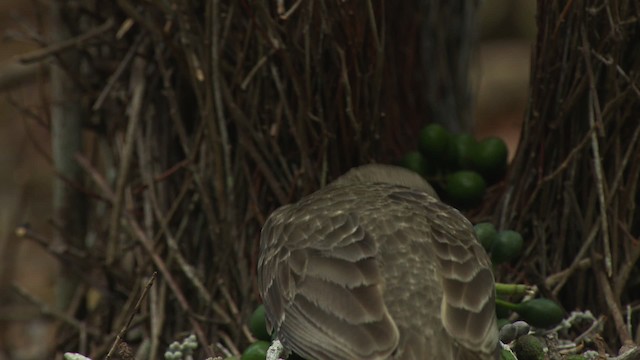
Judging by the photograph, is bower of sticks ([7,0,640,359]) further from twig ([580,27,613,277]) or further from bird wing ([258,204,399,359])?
bird wing ([258,204,399,359])

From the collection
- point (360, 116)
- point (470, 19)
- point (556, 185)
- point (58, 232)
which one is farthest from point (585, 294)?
point (58, 232)

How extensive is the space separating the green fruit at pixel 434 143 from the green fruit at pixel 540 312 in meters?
0.97

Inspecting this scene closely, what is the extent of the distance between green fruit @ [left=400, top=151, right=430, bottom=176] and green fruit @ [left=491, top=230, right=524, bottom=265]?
744 millimetres

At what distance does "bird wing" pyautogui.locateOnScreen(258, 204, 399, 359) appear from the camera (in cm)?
344

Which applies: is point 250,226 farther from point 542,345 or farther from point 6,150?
point 6,150

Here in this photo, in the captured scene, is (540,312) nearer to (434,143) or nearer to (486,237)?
(486,237)

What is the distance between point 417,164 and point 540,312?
3.57 feet

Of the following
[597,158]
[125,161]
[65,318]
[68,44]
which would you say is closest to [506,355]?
→ [597,158]

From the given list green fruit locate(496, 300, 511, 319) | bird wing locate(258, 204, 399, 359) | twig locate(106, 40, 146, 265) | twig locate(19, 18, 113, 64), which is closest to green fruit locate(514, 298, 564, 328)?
green fruit locate(496, 300, 511, 319)

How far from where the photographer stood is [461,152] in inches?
191

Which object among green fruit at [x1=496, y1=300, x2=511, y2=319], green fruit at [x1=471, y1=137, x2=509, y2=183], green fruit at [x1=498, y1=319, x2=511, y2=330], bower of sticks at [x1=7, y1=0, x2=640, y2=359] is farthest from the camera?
green fruit at [x1=471, y1=137, x2=509, y2=183]

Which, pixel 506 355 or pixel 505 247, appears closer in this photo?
pixel 506 355

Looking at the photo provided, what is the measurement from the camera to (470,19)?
5859 mm

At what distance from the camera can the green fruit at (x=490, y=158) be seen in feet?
15.8
